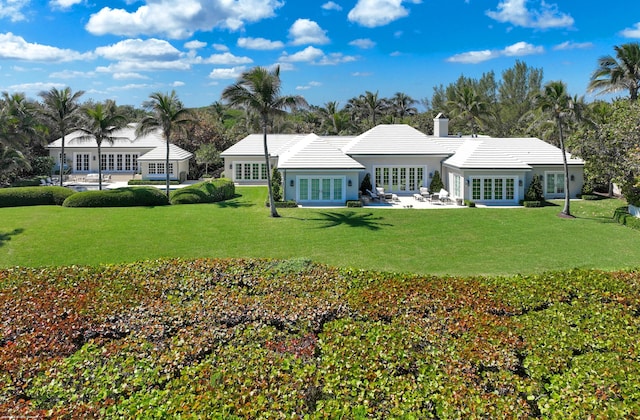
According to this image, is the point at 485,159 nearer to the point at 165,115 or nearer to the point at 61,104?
the point at 165,115

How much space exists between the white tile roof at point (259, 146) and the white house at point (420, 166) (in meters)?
7.21

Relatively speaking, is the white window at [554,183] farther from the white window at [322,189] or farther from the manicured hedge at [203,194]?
the manicured hedge at [203,194]

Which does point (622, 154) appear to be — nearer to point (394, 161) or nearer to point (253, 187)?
point (394, 161)

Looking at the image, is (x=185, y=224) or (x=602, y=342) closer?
(x=602, y=342)

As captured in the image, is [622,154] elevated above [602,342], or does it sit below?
above

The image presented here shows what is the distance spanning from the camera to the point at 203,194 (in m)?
31.9

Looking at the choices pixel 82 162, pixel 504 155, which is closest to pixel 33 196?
pixel 82 162

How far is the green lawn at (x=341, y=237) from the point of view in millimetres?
17734

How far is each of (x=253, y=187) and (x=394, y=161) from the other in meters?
13.5

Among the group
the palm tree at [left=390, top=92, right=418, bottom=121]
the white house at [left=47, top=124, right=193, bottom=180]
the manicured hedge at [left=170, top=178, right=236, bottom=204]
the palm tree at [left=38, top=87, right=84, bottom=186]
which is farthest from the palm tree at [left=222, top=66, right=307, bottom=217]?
the palm tree at [left=390, top=92, right=418, bottom=121]

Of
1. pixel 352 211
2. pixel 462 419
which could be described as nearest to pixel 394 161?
pixel 352 211

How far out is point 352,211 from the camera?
28.1 metres

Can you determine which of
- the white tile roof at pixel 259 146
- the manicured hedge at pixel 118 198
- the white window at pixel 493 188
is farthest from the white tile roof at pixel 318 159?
the white tile roof at pixel 259 146

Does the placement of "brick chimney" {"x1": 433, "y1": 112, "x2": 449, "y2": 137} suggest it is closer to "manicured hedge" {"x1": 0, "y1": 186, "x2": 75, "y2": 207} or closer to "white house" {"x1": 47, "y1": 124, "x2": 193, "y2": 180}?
"white house" {"x1": 47, "y1": 124, "x2": 193, "y2": 180}
